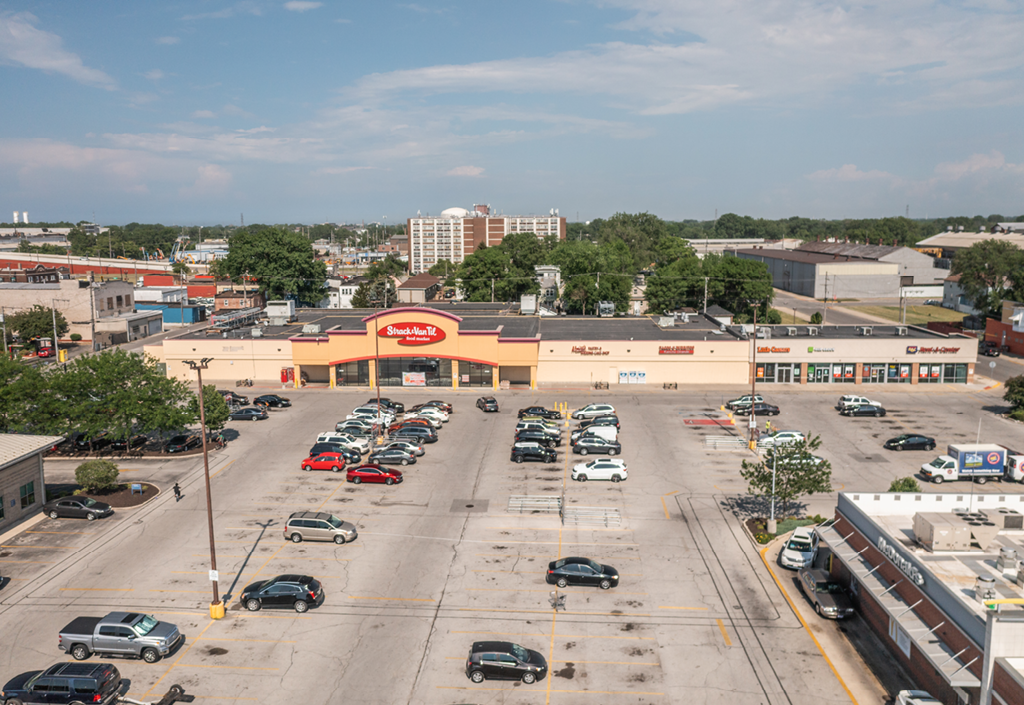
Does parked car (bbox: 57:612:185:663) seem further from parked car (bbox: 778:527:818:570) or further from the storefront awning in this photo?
parked car (bbox: 778:527:818:570)

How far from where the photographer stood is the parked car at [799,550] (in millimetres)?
32469

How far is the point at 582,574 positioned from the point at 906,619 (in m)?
12.3

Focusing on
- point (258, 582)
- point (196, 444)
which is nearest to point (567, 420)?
point (196, 444)

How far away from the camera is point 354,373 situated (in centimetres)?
7031

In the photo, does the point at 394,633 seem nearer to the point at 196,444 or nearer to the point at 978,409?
the point at 196,444

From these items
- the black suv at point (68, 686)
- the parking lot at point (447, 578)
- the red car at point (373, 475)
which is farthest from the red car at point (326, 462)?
the black suv at point (68, 686)

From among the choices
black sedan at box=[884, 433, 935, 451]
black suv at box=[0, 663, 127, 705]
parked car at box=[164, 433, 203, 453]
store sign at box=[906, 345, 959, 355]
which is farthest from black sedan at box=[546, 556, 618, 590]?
store sign at box=[906, 345, 959, 355]

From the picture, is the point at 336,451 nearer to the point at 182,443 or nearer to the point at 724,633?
the point at 182,443

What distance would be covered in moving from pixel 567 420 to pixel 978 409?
35042 millimetres

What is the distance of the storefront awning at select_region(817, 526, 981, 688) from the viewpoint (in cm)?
2038

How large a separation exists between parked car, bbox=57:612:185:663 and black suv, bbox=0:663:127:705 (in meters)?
1.84

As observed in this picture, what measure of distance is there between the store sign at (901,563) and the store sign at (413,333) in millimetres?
46623

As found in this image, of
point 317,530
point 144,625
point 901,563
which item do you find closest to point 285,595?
point 144,625

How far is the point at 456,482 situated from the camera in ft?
144
